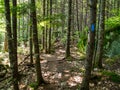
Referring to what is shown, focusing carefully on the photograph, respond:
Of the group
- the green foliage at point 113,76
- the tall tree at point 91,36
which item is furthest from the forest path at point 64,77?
the tall tree at point 91,36

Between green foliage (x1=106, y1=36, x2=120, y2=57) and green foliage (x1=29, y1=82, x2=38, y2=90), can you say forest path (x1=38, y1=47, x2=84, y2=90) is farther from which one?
green foliage (x1=106, y1=36, x2=120, y2=57)

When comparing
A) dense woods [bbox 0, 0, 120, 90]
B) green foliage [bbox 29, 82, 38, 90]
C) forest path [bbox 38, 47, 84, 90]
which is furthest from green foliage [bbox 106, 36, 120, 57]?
green foliage [bbox 29, 82, 38, 90]

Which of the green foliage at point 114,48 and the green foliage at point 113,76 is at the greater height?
the green foliage at point 114,48

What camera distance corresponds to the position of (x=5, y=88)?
1100cm

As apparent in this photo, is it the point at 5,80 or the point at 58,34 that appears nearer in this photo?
the point at 5,80

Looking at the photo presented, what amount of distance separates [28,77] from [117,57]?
568 centimetres

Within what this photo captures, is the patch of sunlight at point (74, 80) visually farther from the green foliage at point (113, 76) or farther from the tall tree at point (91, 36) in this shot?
the tall tree at point (91, 36)

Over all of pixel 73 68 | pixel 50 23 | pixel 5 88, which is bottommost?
pixel 5 88

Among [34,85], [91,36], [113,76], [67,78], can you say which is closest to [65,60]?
[67,78]

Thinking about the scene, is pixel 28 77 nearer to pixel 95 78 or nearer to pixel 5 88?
pixel 5 88

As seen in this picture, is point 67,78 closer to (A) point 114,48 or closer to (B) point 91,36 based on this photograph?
(B) point 91,36

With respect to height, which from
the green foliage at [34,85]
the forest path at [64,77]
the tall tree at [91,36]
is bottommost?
the green foliage at [34,85]

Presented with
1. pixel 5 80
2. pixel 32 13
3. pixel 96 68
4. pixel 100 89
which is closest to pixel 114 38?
pixel 96 68

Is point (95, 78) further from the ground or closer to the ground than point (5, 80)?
further from the ground
